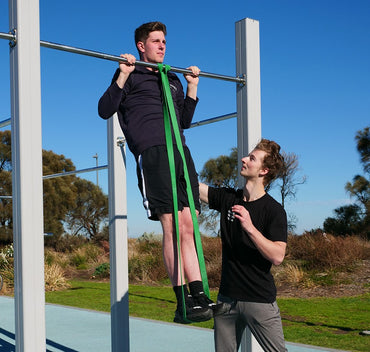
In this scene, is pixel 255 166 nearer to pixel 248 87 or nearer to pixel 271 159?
pixel 271 159

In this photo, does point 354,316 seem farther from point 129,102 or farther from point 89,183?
point 89,183

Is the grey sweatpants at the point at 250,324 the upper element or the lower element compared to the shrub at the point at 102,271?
upper

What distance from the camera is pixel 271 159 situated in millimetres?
2990

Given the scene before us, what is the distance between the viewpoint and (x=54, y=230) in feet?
70.8

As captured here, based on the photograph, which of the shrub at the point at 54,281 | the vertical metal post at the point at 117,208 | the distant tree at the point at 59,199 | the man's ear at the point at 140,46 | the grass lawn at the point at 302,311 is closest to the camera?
the man's ear at the point at 140,46

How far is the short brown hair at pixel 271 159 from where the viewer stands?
9.81ft

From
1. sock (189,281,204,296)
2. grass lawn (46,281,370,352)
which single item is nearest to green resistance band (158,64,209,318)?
sock (189,281,204,296)

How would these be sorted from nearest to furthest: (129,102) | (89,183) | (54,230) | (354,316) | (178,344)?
(129,102) → (178,344) → (354,316) → (54,230) → (89,183)

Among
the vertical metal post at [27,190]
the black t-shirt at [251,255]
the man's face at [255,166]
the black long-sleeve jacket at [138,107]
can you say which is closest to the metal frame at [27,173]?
the vertical metal post at [27,190]

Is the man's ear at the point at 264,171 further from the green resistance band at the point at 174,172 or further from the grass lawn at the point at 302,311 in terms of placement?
the grass lawn at the point at 302,311

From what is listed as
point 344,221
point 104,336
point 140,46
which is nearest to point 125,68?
point 140,46

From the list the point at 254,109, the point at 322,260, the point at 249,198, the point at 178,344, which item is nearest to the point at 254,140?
the point at 254,109

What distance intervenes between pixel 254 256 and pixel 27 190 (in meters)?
1.25

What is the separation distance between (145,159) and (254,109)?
1204 millimetres
